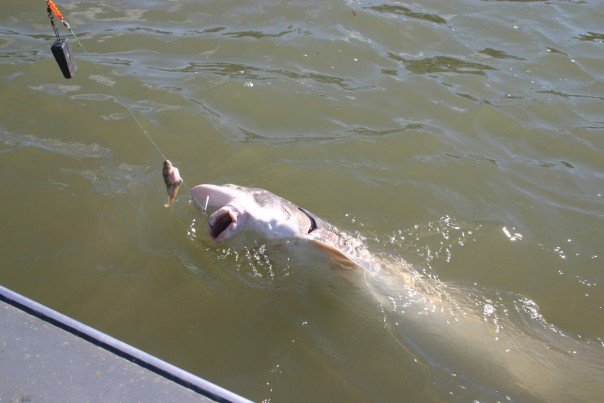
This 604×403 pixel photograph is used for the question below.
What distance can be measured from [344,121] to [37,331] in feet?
13.8

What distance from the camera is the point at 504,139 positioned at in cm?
603

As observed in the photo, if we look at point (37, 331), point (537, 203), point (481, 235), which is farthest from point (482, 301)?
point (37, 331)

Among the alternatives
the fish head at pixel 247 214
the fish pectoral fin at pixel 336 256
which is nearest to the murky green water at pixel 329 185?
the fish pectoral fin at pixel 336 256

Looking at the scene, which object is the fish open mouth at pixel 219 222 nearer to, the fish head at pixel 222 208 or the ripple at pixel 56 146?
the fish head at pixel 222 208

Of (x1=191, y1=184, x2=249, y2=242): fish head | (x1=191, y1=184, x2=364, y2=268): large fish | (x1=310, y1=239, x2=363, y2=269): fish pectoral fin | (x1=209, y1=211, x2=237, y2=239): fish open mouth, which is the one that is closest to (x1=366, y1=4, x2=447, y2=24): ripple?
(x1=191, y1=184, x2=364, y2=268): large fish

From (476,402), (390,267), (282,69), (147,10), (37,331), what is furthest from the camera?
(147,10)

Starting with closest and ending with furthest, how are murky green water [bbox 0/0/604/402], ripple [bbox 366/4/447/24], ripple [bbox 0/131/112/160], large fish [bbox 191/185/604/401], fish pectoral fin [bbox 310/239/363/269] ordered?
fish pectoral fin [bbox 310/239/363/269]
large fish [bbox 191/185/604/401]
murky green water [bbox 0/0/604/402]
ripple [bbox 0/131/112/160]
ripple [bbox 366/4/447/24]

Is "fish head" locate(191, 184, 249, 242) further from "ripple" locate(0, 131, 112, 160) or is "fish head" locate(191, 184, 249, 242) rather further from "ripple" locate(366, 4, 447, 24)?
"ripple" locate(366, 4, 447, 24)

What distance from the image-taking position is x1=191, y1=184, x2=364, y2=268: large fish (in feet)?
11.3

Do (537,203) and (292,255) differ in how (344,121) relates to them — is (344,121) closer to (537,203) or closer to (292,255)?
(537,203)

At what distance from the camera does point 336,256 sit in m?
3.45

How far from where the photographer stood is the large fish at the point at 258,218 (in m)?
3.44

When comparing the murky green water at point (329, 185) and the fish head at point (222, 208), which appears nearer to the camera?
the fish head at point (222, 208)

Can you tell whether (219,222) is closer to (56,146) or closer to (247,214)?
(247,214)
